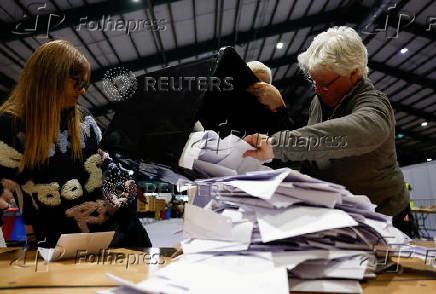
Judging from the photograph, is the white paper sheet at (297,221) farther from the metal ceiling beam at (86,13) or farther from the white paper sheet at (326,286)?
the metal ceiling beam at (86,13)

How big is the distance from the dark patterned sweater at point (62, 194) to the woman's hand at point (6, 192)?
0.02m

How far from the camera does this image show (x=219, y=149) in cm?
65

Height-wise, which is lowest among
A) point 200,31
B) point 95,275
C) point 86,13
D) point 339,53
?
point 95,275

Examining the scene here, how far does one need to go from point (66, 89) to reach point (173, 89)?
19.1 inches

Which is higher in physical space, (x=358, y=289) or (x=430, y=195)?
(x=358, y=289)

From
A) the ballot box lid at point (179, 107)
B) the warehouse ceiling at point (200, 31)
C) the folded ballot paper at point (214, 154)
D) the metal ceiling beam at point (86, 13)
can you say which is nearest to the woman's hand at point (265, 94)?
the ballot box lid at point (179, 107)

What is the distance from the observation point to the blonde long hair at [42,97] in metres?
0.96

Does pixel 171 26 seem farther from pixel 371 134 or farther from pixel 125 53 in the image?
pixel 371 134

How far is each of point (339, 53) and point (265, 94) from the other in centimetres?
32

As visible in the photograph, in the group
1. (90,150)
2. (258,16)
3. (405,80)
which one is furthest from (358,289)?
(405,80)

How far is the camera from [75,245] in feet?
2.35

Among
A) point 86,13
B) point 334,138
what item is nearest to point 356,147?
point 334,138

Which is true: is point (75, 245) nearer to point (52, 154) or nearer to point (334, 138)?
point (52, 154)

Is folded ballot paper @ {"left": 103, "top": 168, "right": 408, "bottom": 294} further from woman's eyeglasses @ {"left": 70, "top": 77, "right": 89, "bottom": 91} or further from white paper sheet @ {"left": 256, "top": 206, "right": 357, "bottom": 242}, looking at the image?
woman's eyeglasses @ {"left": 70, "top": 77, "right": 89, "bottom": 91}
